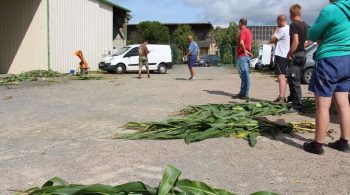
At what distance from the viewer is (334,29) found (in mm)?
5352

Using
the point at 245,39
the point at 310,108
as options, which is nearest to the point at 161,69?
the point at 245,39

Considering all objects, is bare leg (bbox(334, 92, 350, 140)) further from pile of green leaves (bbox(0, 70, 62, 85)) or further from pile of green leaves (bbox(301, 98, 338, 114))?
pile of green leaves (bbox(0, 70, 62, 85))

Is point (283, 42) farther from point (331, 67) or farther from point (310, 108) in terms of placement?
point (331, 67)

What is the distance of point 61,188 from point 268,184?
1.92m

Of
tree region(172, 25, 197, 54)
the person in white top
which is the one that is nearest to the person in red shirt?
the person in white top

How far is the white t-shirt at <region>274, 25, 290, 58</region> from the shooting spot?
984cm

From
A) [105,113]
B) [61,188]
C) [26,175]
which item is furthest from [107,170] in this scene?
[105,113]

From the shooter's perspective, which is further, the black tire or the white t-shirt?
the black tire

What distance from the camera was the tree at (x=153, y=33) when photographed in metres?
55.5

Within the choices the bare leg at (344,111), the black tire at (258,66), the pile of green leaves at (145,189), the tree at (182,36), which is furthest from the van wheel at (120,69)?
the tree at (182,36)

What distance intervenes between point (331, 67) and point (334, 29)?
453 millimetres

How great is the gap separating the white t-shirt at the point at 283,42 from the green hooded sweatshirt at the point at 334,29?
14.5 ft

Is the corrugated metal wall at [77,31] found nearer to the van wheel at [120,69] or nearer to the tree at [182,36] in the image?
the van wheel at [120,69]

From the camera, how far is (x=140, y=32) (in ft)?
190
